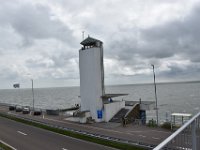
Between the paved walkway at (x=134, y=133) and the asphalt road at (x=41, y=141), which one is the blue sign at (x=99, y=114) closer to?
the paved walkway at (x=134, y=133)

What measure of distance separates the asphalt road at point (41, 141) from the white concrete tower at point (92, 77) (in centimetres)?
1144

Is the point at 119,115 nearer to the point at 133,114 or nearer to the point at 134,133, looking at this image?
the point at 133,114

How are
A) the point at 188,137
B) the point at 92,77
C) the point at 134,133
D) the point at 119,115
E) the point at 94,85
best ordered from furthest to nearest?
the point at 92,77 < the point at 94,85 < the point at 119,115 < the point at 134,133 < the point at 188,137

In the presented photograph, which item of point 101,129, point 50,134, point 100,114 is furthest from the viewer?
point 100,114

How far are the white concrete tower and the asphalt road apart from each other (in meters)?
11.4

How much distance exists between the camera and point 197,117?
5.69 metres

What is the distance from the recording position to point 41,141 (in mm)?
31062

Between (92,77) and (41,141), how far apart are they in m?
18.8

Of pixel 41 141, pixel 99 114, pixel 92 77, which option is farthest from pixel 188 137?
pixel 92 77

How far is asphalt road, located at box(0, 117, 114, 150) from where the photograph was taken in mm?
27516

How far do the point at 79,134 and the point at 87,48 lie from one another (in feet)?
67.0

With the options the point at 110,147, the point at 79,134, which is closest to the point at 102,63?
the point at 79,134

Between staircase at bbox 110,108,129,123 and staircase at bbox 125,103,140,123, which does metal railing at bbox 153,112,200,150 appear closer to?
staircase at bbox 125,103,140,123

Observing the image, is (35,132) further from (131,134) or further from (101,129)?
(131,134)
